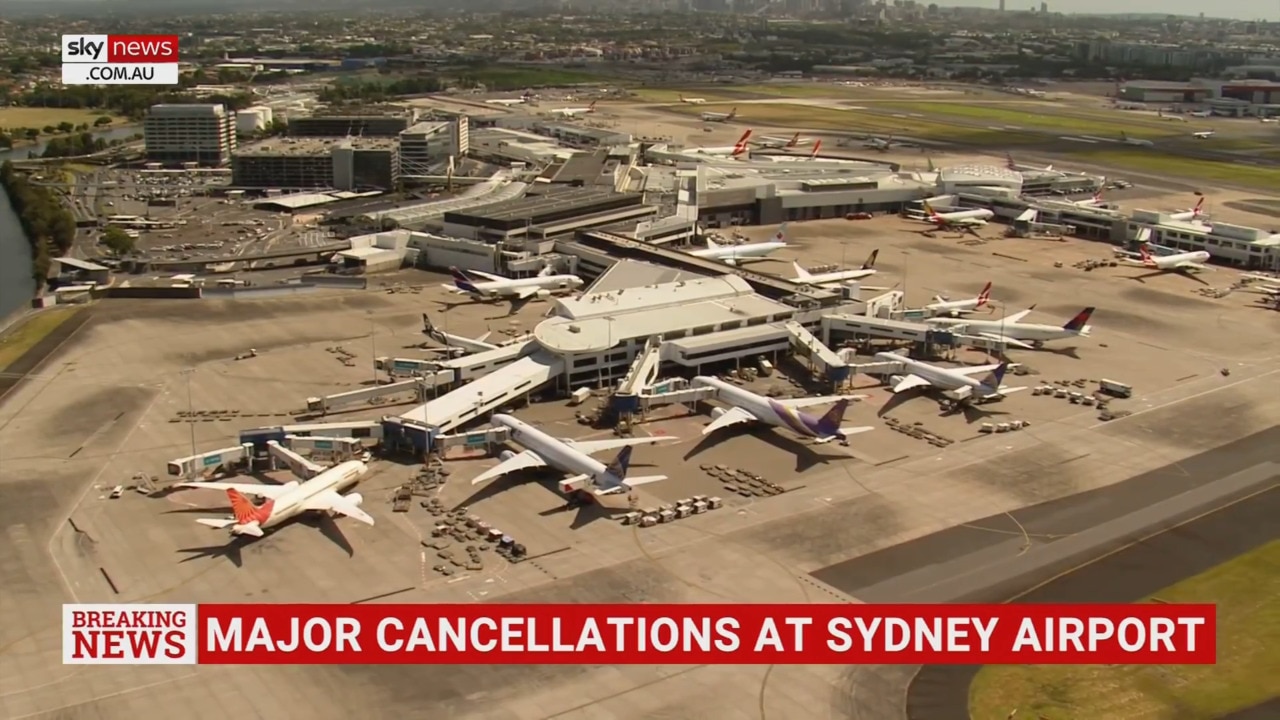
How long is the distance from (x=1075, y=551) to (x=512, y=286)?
45.3 m

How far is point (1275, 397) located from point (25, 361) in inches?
2760

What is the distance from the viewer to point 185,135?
153000 mm

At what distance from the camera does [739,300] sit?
71250mm

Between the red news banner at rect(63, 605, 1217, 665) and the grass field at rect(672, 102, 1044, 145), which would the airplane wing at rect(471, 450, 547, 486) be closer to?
the red news banner at rect(63, 605, 1217, 665)

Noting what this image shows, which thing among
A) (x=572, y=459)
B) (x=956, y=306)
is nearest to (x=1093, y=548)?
(x=572, y=459)

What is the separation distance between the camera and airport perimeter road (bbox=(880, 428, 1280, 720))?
40.4 m

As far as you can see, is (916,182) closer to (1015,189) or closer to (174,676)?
(1015,189)

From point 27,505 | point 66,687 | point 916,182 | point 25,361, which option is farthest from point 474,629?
point 916,182

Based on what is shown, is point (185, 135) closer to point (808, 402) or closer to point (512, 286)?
point (512, 286)

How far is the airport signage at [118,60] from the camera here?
8150 cm

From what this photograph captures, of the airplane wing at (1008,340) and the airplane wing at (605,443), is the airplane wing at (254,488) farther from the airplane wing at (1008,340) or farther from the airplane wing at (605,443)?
the airplane wing at (1008,340)

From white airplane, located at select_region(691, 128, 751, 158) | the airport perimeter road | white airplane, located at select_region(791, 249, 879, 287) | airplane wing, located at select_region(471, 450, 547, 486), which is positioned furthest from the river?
white airplane, located at select_region(691, 128, 751, 158)

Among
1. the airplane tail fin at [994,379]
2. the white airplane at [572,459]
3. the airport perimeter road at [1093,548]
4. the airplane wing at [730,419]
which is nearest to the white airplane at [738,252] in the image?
the airplane tail fin at [994,379]

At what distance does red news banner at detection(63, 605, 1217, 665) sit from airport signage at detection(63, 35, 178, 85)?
175ft
